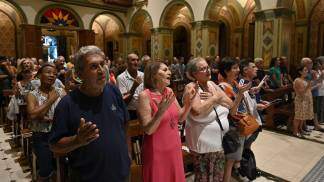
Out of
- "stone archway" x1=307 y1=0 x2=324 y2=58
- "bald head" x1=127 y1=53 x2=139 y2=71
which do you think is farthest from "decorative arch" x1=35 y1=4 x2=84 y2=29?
"stone archway" x1=307 y1=0 x2=324 y2=58

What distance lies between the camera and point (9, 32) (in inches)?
616

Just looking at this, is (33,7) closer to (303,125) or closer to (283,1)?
(283,1)

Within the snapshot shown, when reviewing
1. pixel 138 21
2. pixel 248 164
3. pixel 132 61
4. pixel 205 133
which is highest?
pixel 138 21

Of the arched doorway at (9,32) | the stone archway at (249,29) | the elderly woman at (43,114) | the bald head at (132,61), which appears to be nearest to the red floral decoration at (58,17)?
the arched doorway at (9,32)

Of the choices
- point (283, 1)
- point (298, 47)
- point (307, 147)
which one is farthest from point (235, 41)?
point (307, 147)

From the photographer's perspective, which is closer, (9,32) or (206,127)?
(206,127)

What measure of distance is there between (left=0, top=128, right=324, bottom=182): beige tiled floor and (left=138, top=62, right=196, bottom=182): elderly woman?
163 centimetres

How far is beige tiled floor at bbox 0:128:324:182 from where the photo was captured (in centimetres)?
386

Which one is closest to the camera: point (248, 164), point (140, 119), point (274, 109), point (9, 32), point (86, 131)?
point (86, 131)

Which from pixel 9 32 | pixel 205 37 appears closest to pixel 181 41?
pixel 205 37

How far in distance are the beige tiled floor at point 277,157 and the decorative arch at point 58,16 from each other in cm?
924

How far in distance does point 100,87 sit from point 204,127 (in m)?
1.21

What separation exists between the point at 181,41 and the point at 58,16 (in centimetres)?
897

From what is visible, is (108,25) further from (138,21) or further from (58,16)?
(58,16)
